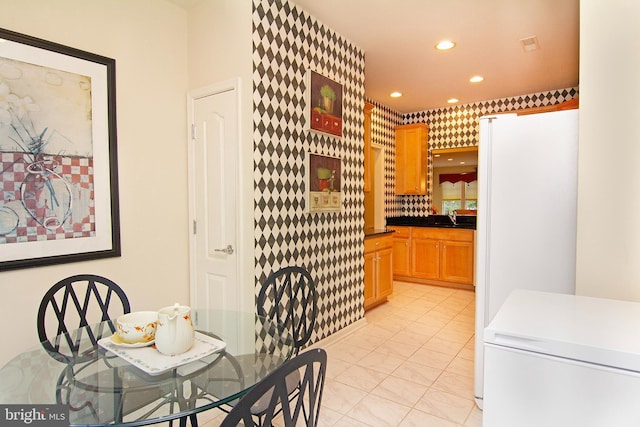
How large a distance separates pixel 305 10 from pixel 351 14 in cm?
37

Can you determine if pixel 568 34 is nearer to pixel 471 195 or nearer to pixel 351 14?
pixel 351 14

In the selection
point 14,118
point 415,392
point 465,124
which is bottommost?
point 415,392


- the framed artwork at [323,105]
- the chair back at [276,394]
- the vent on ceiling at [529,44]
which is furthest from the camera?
the vent on ceiling at [529,44]

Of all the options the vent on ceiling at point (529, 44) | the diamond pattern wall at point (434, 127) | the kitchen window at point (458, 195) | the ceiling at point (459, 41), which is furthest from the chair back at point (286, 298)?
the kitchen window at point (458, 195)

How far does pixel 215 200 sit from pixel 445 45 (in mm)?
2557

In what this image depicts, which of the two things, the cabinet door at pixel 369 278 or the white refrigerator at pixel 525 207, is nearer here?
the white refrigerator at pixel 525 207

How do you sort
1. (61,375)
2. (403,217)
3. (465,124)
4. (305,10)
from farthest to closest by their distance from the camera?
1. (403,217)
2. (465,124)
3. (305,10)
4. (61,375)

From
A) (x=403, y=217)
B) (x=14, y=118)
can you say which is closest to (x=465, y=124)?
(x=403, y=217)

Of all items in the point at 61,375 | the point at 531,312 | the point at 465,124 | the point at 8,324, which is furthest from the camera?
the point at 465,124

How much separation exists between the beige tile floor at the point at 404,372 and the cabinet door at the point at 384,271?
0.23 m

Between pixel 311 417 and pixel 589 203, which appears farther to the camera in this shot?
pixel 589 203

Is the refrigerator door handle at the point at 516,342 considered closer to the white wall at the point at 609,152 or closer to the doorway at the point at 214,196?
the white wall at the point at 609,152

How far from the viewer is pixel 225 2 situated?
98.8 inches

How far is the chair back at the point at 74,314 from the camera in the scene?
1498mm
